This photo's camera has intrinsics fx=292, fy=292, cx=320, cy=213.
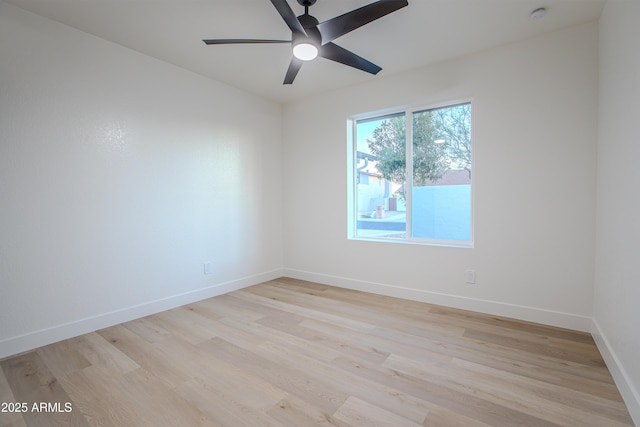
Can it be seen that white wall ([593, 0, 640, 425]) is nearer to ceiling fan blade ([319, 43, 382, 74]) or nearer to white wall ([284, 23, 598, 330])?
white wall ([284, 23, 598, 330])

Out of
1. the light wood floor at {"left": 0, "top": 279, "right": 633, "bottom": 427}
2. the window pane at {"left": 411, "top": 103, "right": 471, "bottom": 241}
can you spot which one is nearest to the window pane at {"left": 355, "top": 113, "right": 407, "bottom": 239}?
the window pane at {"left": 411, "top": 103, "right": 471, "bottom": 241}

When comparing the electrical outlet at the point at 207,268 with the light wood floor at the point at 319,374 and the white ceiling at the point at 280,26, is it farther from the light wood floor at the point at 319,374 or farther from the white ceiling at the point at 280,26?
the white ceiling at the point at 280,26

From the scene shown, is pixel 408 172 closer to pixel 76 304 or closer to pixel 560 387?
pixel 560 387

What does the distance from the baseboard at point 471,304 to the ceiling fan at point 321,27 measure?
7.98ft

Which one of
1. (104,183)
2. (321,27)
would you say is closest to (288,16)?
(321,27)

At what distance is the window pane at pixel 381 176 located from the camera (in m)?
3.51

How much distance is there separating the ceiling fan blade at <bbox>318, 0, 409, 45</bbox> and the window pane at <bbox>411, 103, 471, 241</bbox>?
1699 mm

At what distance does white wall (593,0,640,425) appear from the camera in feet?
5.05

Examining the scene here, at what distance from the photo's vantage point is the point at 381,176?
3670 millimetres

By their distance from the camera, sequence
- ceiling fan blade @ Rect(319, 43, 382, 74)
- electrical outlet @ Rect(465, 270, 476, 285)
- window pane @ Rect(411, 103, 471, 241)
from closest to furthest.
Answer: ceiling fan blade @ Rect(319, 43, 382, 74) → electrical outlet @ Rect(465, 270, 476, 285) → window pane @ Rect(411, 103, 471, 241)

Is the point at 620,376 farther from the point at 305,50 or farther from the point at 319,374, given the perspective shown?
the point at 305,50

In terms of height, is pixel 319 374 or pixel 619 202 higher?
pixel 619 202

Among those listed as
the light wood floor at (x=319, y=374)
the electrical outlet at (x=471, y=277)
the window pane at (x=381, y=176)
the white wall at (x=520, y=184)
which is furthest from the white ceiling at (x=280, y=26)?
the light wood floor at (x=319, y=374)

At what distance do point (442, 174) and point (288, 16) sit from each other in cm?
221
